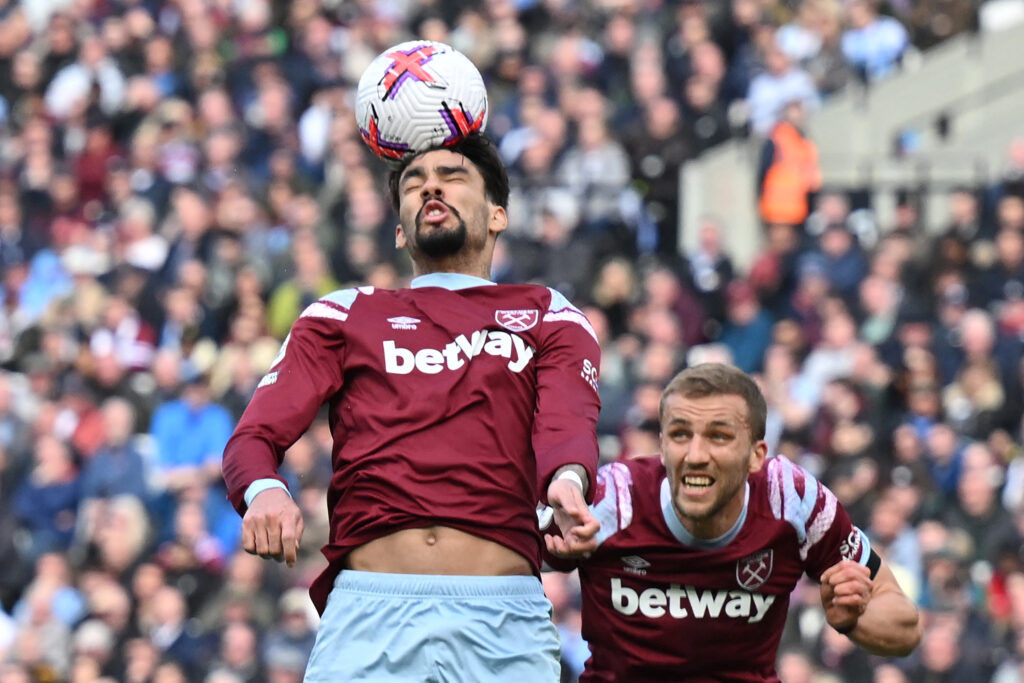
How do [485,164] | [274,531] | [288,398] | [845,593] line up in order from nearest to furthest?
1. [274,531]
2. [288,398]
3. [485,164]
4. [845,593]

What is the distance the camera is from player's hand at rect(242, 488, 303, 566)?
5453 millimetres

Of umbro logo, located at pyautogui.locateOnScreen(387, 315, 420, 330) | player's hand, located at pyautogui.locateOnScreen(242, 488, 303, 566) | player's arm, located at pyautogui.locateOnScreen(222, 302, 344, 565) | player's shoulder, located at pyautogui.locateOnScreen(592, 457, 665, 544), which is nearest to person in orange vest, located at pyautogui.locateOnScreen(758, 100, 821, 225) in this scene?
player's shoulder, located at pyautogui.locateOnScreen(592, 457, 665, 544)

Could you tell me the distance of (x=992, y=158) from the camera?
1809cm

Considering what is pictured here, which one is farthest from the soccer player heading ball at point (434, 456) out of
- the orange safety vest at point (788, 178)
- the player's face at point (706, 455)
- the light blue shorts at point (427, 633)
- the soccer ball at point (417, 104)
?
the orange safety vest at point (788, 178)

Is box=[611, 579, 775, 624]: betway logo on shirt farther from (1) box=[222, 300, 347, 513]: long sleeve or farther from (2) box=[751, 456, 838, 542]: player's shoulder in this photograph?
(1) box=[222, 300, 347, 513]: long sleeve

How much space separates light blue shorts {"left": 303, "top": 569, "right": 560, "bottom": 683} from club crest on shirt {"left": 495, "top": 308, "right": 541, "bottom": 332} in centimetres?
70

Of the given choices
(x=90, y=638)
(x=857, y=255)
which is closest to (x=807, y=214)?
(x=857, y=255)

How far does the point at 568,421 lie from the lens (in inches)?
230

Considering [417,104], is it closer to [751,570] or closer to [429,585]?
[429,585]

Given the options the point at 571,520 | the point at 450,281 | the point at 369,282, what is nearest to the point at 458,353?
the point at 450,281

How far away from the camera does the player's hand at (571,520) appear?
5.48m

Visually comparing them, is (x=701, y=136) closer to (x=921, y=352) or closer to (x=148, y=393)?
(x=921, y=352)

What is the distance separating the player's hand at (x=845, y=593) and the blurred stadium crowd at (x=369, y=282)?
546cm

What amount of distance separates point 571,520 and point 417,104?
1.48 meters
